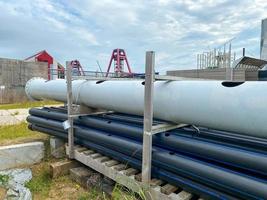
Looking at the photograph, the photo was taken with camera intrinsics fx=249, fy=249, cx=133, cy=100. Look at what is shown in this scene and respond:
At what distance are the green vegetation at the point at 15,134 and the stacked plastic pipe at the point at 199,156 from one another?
1683 millimetres

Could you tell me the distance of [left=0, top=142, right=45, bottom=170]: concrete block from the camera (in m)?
3.25

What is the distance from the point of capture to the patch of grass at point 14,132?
3.97 metres

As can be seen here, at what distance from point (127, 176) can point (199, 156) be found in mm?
695

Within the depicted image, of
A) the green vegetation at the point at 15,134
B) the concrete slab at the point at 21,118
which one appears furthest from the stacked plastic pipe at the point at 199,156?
the concrete slab at the point at 21,118

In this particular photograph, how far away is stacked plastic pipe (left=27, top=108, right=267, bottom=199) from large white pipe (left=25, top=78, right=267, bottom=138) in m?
0.16

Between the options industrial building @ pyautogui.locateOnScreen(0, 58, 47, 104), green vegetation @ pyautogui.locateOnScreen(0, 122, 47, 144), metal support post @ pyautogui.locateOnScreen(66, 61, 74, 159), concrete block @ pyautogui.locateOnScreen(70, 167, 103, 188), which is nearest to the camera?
concrete block @ pyautogui.locateOnScreen(70, 167, 103, 188)

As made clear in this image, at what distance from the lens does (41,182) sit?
9.54 feet

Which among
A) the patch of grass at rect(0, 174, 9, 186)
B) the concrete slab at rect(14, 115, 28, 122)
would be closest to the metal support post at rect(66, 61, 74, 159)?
the patch of grass at rect(0, 174, 9, 186)

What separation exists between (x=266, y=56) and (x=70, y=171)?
1314 cm

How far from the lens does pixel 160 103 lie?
2.04 metres

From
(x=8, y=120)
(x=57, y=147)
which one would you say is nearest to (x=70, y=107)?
(x=57, y=147)

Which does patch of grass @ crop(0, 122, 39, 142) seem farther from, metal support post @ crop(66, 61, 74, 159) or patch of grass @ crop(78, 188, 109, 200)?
patch of grass @ crop(78, 188, 109, 200)

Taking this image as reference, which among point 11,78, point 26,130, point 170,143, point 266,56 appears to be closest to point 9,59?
point 11,78

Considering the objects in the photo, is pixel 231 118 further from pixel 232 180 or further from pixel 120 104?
pixel 120 104
